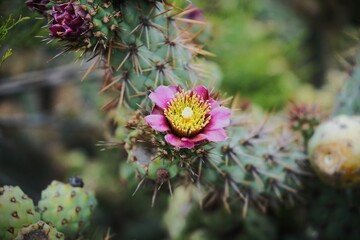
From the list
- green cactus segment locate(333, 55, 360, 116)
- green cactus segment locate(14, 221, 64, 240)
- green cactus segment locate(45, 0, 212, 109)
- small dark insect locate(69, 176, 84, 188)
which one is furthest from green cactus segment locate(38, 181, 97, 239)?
green cactus segment locate(333, 55, 360, 116)

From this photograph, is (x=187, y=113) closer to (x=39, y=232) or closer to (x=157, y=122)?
(x=157, y=122)

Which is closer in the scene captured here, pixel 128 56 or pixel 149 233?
pixel 128 56

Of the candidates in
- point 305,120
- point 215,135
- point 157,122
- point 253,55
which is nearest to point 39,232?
point 157,122

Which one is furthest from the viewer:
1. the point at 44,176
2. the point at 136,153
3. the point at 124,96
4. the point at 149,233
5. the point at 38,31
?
the point at 44,176

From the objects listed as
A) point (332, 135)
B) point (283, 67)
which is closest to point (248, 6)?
point (283, 67)

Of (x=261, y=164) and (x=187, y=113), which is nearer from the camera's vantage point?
(x=187, y=113)

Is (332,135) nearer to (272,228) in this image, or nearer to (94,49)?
(272,228)
